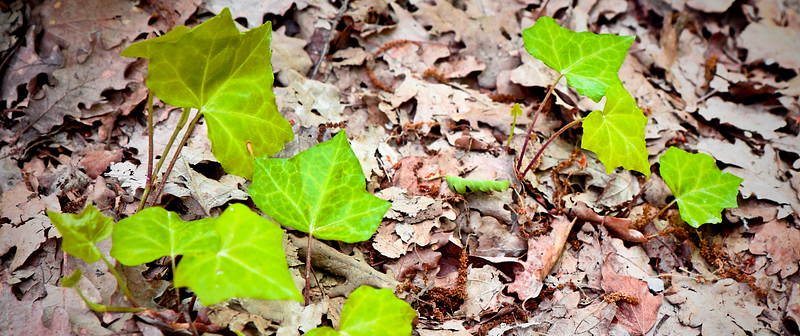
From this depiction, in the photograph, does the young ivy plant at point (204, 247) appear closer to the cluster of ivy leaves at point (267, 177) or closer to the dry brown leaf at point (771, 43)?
the cluster of ivy leaves at point (267, 177)

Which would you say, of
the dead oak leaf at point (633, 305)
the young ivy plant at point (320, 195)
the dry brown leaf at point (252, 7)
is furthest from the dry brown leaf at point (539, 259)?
the dry brown leaf at point (252, 7)

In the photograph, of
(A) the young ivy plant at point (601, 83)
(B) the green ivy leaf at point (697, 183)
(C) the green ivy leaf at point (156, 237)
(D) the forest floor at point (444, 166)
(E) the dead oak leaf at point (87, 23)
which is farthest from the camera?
(E) the dead oak leaf at point (87, 23)

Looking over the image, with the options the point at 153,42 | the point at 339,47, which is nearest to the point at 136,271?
the point at 153,42

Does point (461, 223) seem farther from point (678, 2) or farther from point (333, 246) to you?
point (678, 2)

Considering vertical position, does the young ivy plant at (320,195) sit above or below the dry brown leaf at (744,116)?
above

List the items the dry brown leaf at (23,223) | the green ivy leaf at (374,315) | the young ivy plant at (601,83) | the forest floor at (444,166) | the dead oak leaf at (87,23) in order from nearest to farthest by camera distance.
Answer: the green ivy leaf at (374,315)
the dry brown leaf at (23,223)
the forest floor at (444,166)
the young ivy plant at (601,83)
the dead oak leaf at (87,23)

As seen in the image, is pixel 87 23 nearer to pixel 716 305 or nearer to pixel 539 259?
pixel 539 259

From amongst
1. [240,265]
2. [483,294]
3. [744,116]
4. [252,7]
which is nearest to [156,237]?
[240,265]

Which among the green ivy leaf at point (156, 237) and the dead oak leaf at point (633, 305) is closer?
the green ivy leaf at point (156, 237)
